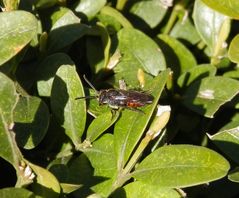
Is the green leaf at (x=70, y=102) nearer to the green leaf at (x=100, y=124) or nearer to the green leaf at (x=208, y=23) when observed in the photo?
the green leaf at (x=100, y=124)

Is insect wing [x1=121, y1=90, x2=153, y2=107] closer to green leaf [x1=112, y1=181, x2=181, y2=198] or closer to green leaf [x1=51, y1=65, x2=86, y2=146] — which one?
green leaf [x1=51, y1=65, x2=86, y2=146]

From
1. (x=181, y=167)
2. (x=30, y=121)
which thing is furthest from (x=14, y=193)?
(x=181, y=167)

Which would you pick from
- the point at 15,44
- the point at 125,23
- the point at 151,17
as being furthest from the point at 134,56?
the point at 15,44

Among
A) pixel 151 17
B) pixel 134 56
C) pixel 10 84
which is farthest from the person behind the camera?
pixel 151 17

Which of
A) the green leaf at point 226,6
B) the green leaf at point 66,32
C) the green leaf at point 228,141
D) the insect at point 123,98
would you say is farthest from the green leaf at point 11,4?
the green leaf at point 228,141

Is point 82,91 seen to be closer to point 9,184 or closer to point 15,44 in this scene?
point 15,44
